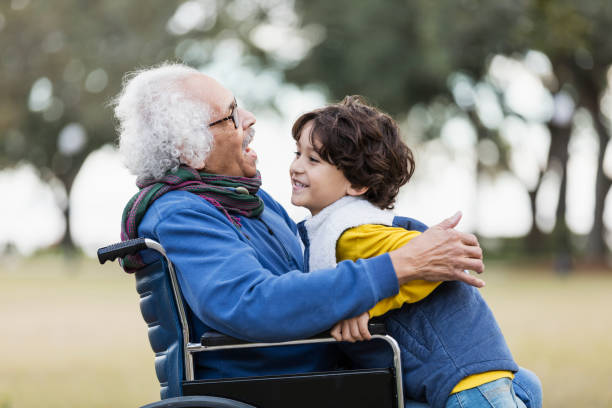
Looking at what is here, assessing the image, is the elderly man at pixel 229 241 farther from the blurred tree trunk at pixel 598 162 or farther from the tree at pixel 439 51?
the blurred tree trunk at pixel 598 162

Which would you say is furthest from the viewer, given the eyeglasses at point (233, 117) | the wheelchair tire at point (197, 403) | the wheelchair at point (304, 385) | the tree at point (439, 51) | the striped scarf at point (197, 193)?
the tree at point (439, 51)

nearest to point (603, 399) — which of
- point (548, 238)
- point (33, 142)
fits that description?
point (548, 238)

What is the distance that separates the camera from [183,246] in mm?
2156

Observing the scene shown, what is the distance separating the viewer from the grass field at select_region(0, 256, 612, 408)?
6051 mm

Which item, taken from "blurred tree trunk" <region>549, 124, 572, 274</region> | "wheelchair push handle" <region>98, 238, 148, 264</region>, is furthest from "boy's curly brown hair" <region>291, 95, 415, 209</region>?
"blurred tree trunk" <region>549, 124, 572, 274</region>

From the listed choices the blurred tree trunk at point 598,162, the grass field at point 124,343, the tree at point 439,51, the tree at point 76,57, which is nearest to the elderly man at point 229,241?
the grass field at point 124,343

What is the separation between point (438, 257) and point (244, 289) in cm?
50

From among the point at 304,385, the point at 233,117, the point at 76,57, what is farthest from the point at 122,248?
the point at 76,57

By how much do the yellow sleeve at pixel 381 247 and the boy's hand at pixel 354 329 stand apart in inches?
2.4

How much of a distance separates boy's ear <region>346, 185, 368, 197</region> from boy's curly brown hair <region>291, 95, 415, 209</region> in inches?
0.5

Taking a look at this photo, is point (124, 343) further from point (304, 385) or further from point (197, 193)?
point (304, 385)

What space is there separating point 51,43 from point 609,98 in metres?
18.5

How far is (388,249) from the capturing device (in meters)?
2.19

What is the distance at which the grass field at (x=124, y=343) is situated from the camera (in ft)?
19.9
